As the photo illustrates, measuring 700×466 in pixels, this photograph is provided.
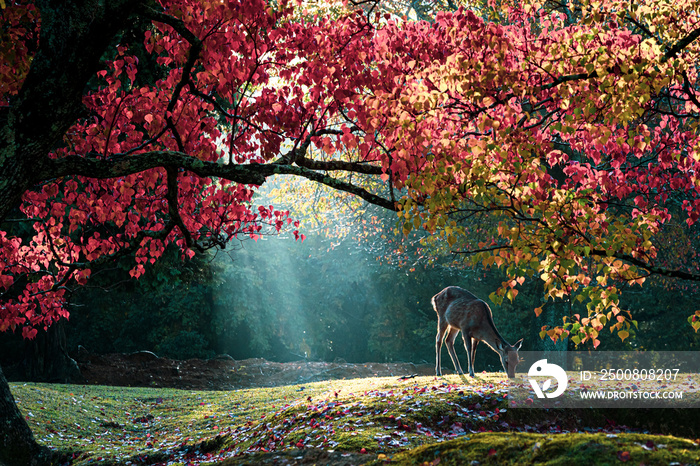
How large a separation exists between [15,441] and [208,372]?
14.9 m

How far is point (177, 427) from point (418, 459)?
10020 mm

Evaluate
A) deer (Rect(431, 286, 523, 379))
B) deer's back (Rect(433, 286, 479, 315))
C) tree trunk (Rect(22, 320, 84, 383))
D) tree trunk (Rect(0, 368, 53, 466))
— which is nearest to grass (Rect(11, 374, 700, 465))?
tree trunk (Rect(0, 368, 53, 466))

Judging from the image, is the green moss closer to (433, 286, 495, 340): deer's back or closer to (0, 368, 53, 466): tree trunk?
(0, 368, 53, 466): tree trunk

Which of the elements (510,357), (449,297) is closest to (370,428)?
(510,357)

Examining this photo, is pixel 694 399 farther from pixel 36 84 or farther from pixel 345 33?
pixel 36 84

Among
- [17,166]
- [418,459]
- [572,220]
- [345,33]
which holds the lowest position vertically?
[418,459]

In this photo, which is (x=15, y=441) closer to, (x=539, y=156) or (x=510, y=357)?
(x=539, y=156)

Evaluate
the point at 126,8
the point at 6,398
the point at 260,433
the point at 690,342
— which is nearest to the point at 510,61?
the point at 126,8

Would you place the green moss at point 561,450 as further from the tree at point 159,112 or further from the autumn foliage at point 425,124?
the tree at point 159,112

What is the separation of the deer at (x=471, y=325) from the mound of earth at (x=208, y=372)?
7.81 metres

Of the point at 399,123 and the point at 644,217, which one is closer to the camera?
the point at 399,123

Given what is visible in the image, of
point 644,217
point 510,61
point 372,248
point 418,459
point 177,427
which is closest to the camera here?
point 418,459

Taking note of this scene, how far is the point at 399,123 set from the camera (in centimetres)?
590

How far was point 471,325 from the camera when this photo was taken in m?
13.8
